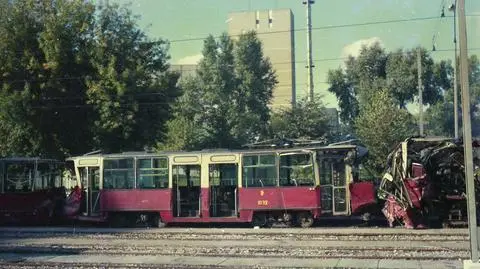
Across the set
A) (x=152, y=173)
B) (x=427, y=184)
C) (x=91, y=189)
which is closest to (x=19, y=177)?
(x=91, y=189)

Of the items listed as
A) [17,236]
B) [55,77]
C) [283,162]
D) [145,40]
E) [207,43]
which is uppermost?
[207,43]

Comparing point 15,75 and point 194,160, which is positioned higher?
point 15,75

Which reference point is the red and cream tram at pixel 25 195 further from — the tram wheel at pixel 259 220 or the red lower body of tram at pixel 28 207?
the tram wheel at pixel 259 220

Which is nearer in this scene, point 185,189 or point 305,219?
point 305,219

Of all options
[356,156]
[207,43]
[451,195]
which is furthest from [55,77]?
[207,43]

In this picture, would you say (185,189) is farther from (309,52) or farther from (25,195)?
(309,52)

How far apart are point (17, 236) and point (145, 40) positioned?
14.5 meters

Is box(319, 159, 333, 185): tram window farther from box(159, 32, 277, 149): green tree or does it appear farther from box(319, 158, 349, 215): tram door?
box(159, 32, 277, 149): green tree

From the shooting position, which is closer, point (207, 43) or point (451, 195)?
point (451, 195)

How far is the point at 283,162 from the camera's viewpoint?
21.9m

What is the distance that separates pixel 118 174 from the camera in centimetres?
2400

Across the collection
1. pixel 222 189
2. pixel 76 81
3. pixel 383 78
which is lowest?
pixel 222 189

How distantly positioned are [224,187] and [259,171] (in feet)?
4.90

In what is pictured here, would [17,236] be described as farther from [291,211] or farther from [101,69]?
[101,69]
